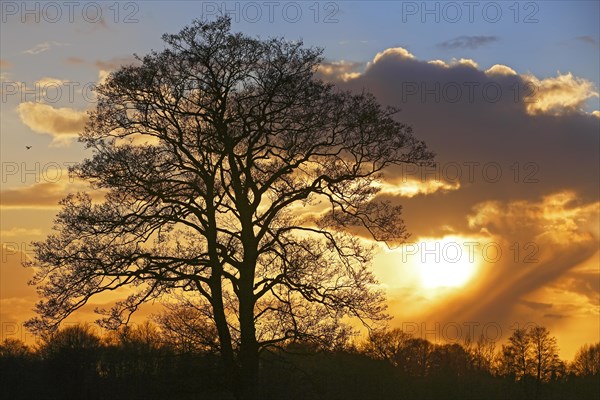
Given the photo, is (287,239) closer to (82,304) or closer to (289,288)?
(289,288)

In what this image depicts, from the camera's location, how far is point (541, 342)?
263 ft

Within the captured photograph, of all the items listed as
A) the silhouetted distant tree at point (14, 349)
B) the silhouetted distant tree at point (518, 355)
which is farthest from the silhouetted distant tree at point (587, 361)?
the silhouetted distant tree at point (14, 349)

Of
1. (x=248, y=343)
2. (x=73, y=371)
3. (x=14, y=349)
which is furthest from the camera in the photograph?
(x=14, y=349)

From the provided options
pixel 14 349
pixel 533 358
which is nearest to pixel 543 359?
pixel 533 358

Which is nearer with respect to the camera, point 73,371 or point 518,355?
point 73,371

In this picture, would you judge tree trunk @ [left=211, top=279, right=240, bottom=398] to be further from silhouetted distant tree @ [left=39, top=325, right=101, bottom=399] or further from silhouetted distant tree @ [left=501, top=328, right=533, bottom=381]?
silhouetted distant tree @ [left=501, top=328, right=533, bottom=381]

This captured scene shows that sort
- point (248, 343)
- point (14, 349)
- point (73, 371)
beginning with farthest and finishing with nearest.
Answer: point (14, 349), point (73, 371), point (248, 343)

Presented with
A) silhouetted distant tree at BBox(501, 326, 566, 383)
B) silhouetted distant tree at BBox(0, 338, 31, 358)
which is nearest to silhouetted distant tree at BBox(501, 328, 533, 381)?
silhouetted distant tree at BBox(501, 326, 566, 383)

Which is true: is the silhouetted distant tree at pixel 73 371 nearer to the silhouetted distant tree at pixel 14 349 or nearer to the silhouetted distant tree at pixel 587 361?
the silhouetted distant tree at pixel 14 349

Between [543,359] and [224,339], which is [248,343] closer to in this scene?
[224,339]

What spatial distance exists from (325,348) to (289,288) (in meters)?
1.91

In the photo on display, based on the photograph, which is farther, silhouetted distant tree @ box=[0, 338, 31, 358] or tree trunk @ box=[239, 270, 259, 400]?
silhouetted distant tree @ box=[0, 338, 31, 358]

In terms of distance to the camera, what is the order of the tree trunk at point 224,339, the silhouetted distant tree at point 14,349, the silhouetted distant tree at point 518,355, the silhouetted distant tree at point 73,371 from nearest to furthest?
the tree trunk at point 224,339
the silhouetted distant tree at point 73,371
the silhouetted distant tree at point 14,349
the silhouetted distant tree at point 518,355

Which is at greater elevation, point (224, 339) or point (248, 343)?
point (224, 339)
